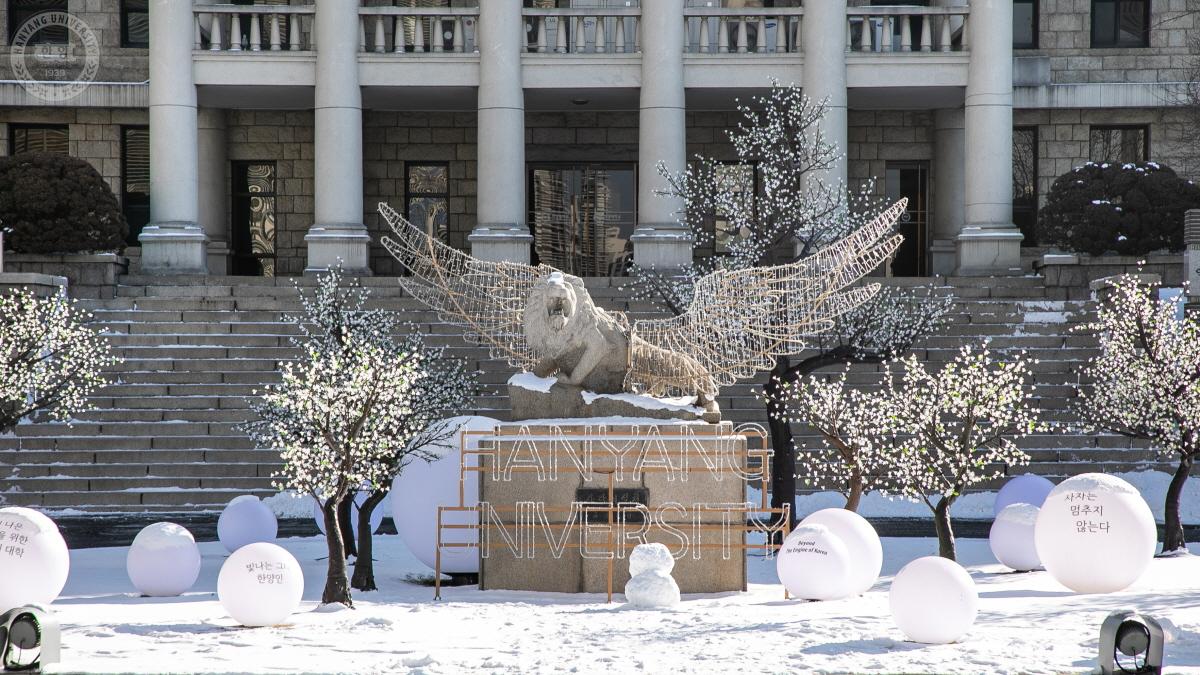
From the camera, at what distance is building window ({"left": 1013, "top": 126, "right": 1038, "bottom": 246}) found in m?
37.2

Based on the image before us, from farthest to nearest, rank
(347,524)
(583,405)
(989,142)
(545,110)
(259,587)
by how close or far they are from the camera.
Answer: (545,110)
(989,142)
(347,524)
(583,405)
(259,587)

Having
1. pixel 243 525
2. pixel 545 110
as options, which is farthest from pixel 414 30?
pixel 243 525

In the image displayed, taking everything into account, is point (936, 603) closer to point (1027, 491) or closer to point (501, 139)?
point (1027, 491)

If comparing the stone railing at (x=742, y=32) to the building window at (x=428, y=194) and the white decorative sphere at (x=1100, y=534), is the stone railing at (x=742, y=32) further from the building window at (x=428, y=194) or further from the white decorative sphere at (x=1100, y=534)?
the white decorative sphere at (x=1100, y=534)

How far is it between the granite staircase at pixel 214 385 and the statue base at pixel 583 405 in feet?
28.9

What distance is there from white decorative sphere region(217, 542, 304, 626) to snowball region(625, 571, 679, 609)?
3212mm

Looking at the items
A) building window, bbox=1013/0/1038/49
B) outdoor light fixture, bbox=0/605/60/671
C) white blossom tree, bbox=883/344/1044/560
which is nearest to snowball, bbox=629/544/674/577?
white blossom tree, bbox=883/344/1044/560

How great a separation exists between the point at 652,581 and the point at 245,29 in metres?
24.0

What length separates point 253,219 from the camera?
3716cm

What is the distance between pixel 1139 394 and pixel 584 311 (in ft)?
25.0

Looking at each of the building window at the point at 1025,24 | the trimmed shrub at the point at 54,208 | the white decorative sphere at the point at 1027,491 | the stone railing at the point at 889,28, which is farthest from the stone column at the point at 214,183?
the white decorative sphere at the point at 1027,491

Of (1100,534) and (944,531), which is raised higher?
(1100,534)

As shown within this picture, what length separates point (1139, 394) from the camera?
1850 cm

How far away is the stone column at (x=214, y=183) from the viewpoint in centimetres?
3506
